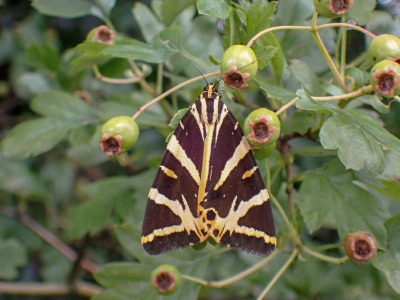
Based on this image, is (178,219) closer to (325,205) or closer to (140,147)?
(325,205)

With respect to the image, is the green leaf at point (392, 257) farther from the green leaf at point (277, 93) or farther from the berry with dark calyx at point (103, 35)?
the berry with dark calyx at point (103, 35)

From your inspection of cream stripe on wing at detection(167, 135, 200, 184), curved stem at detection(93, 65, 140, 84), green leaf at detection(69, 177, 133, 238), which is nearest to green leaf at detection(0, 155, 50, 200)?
green leaf at detection(69, 177, 133, 238)

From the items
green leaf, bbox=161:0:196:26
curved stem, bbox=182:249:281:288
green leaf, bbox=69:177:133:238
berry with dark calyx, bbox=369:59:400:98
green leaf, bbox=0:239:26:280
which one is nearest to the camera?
berry with dark calyx, bbox=369:59:400:98

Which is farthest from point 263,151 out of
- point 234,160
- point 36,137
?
point 36,137

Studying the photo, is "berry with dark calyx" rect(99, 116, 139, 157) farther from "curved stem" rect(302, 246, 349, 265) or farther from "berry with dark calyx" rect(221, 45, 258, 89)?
"curved stem" rect(302, 246, 349, 265)

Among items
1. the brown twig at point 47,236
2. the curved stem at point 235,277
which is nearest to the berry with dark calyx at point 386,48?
the curved stem at point 235,277

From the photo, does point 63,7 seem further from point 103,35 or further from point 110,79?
point 103,35
